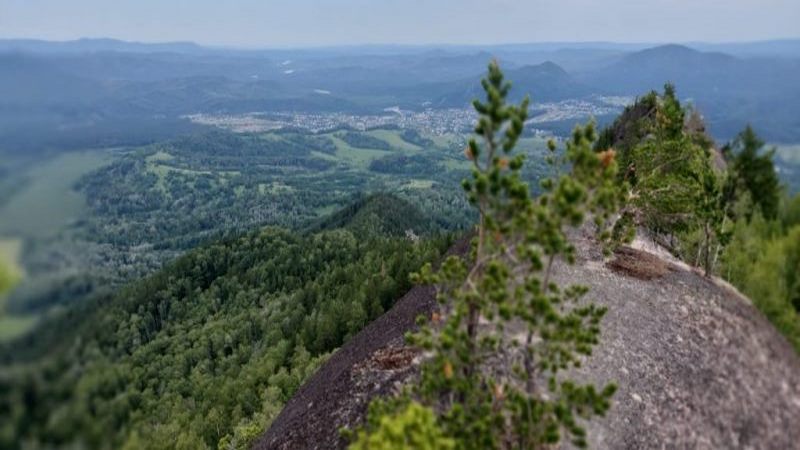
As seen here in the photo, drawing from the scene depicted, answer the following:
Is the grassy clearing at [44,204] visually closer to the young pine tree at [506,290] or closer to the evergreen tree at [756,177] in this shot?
the young pine tree at [506,290]

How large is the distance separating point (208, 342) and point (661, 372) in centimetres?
9872

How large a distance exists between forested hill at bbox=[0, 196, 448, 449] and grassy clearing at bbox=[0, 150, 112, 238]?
7.21 feet

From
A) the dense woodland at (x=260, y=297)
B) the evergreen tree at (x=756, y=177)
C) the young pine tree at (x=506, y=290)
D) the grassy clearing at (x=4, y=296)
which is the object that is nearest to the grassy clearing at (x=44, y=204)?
the grassy clearing at (x=4, y=296)

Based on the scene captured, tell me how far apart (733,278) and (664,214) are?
17.7ft

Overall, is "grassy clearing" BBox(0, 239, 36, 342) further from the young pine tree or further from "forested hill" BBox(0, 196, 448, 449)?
the young pine tree

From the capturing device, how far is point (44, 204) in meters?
14.1

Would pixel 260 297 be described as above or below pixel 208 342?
below

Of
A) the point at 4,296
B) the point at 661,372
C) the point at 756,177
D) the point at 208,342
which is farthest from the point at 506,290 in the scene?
the point at 208,342

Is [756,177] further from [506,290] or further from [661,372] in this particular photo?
[506,290]

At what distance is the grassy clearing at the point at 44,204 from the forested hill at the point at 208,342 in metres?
2.20

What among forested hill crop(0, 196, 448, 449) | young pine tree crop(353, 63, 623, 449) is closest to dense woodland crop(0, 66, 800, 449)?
forested hill crop(0, 196, 448, 449)

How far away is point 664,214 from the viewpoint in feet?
120

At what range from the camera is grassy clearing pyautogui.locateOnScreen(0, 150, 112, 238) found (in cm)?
1316

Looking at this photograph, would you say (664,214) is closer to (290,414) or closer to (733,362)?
(733,362)
